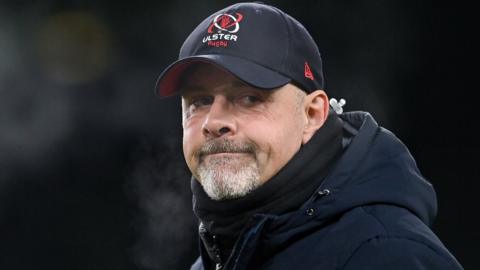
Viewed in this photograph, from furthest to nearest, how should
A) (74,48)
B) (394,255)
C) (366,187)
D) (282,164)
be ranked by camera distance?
(74,48) < (282,164) < (366,187) < (394,255)

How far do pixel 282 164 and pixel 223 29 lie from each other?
37cm

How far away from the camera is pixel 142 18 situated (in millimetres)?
5117

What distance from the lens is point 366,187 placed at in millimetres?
1626

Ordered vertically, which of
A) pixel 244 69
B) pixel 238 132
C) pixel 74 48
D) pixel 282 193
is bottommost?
pixel 74 48

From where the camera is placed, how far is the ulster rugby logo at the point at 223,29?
1.77 meters

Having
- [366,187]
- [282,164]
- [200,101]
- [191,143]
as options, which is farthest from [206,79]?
[366,187]

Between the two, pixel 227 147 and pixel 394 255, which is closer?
pixel 394 255

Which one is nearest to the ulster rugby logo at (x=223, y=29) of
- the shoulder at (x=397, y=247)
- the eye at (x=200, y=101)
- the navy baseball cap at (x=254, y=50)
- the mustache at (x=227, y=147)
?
the navy baseball cap at (x=254, y=50)

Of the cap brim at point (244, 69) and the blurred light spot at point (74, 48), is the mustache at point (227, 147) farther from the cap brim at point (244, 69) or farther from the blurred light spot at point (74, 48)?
the blurred light spot at point (74, 48)

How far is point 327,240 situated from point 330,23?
3533 millimetres

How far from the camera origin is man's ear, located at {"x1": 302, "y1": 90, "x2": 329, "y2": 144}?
5.96ft

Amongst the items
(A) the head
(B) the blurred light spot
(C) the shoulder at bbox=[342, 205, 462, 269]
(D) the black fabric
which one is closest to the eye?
(A) the head

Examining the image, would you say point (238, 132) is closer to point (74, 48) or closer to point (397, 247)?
point (397, 247)

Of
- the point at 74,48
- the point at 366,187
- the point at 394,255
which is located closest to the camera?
the point at 394,255
